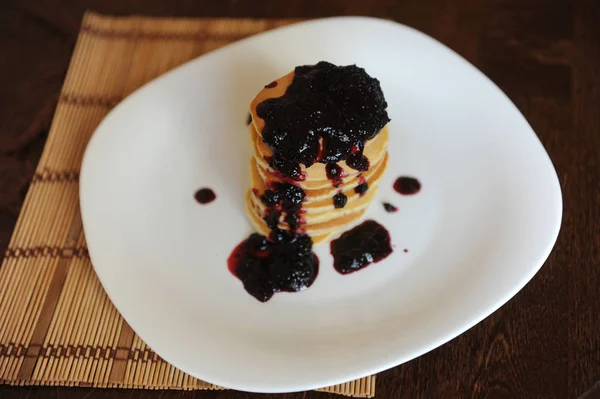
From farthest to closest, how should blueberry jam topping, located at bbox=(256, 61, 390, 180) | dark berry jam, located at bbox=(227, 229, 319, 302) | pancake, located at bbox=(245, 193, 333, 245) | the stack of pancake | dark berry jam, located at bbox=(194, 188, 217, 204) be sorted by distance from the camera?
dark berry jam, located at bbox=(194, 188, 217, 204) → pancake, located at bbox=(245, 193, 333, 245) → dark berry jam, located at bbox=(227, 229, 319, 302) → the stack of pancake → blueberry jam topping, located at bbox=(256, 61, 390, 180)

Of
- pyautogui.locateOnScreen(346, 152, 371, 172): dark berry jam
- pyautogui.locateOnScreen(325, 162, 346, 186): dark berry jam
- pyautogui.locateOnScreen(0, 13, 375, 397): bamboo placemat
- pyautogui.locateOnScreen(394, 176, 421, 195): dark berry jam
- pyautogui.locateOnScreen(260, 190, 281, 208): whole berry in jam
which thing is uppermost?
pyautogui.locateOnScreen(346, 152, 371, 172): dark berry jam

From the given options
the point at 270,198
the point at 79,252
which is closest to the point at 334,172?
the point at 270,198

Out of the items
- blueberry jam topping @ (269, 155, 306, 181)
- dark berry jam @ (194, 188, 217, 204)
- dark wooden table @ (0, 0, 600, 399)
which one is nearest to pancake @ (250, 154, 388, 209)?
blueberry jam topping @ (269, 155, 306, 181)

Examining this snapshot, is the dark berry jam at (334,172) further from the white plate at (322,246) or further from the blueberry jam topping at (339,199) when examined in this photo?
the white plate at (322,246)

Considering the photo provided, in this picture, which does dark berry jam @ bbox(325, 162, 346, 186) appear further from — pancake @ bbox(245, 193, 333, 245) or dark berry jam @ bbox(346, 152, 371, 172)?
pancake @ bbox(245, 193, 333, 245)

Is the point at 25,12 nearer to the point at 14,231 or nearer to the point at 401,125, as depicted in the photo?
the point at 14,231

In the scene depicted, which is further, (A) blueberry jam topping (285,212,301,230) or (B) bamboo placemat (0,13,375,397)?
(A) blueberry jam topping (285,212,301,230)

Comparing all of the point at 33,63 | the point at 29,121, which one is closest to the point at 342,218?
the point at 29,121
